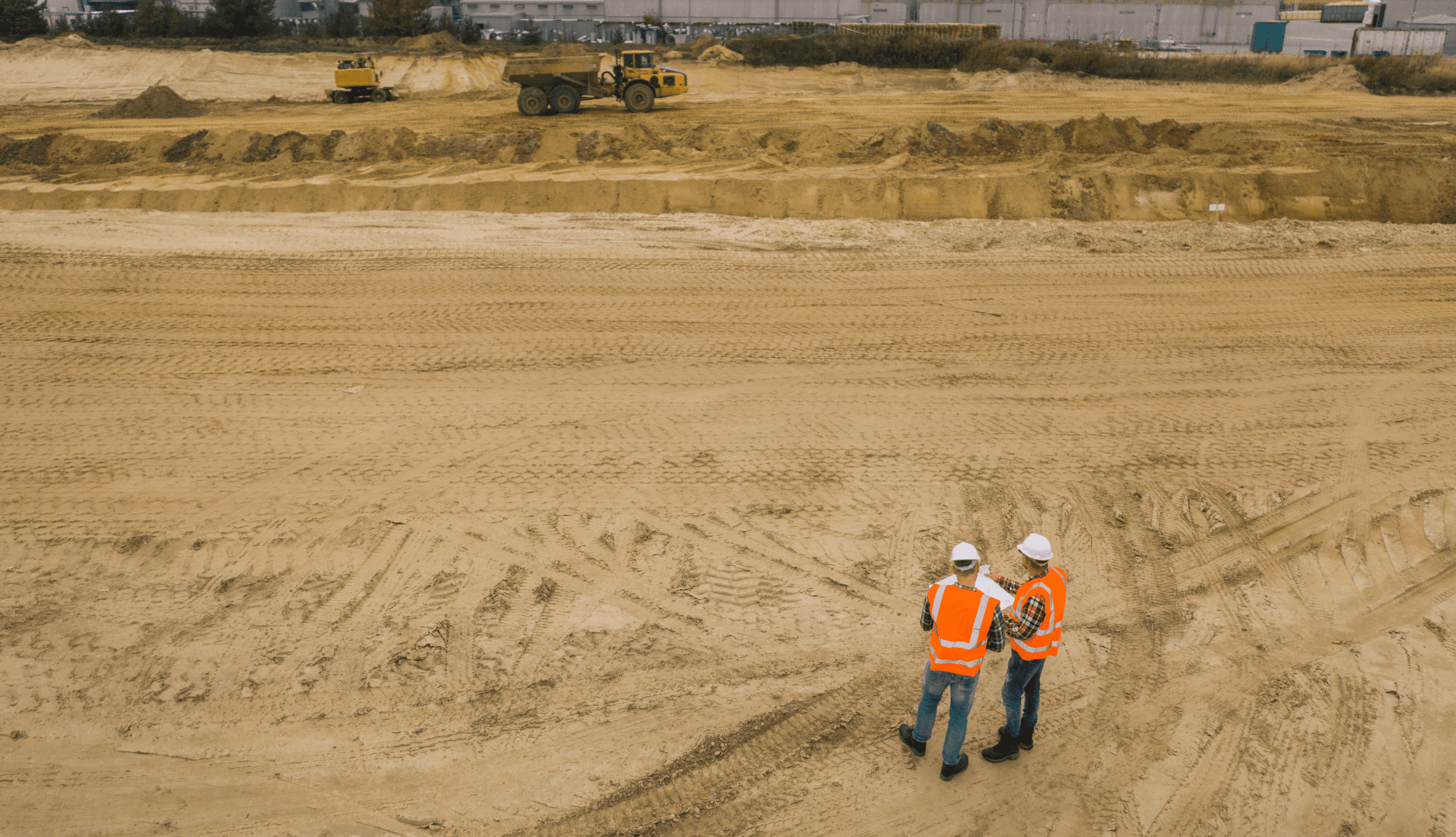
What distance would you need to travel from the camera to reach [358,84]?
27219 millimetres

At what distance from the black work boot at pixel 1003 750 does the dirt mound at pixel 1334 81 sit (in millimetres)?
Result: 32588

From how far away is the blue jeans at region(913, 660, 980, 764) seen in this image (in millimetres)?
4797

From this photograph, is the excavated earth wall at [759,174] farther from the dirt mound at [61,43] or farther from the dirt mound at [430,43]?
the dirt mound at [430,43]

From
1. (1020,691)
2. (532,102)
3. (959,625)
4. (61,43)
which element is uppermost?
(61,43)

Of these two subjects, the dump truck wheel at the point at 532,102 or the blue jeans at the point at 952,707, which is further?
the dump truck wheel at the point at 532,102

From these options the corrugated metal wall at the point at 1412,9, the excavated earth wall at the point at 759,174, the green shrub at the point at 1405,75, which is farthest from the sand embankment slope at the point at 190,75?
the corrugated metal wall at the point at 1412,9

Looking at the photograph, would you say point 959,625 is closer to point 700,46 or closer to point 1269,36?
point 700,46

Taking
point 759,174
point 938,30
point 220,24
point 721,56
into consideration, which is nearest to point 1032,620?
point 759,174

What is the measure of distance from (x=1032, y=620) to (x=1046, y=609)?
0.09 meters

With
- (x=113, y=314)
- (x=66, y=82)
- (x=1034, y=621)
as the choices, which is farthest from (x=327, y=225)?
(x=66, y=82)

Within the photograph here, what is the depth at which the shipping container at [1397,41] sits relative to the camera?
129ft

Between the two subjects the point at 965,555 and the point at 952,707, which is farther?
the point at 952,707

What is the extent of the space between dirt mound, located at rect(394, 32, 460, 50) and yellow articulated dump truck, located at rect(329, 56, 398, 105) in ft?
33.4

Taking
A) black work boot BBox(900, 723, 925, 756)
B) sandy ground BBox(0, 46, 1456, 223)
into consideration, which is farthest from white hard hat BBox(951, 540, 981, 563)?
sandy ground BBox(0, 46, 1456, 223)
